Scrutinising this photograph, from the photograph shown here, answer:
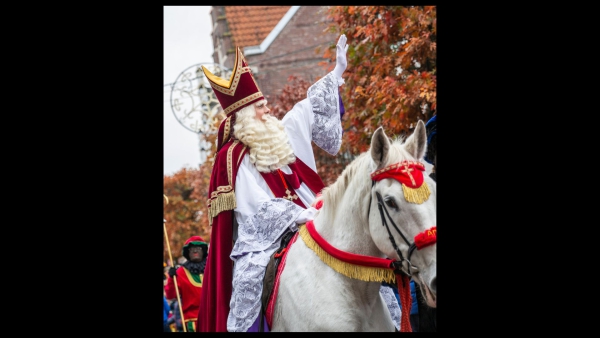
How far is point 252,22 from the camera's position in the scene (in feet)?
99.6

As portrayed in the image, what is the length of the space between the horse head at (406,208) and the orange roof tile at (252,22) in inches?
942

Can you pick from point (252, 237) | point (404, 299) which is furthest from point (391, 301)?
point (252, 237)

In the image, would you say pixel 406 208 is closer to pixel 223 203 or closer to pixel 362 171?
pixel 362 171

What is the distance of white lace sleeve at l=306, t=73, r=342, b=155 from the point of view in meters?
6.93

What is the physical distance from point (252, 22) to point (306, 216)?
25.0 meters

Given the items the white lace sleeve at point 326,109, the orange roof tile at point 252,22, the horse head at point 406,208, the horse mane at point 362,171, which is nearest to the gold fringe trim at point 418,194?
the horse head at point 406,208

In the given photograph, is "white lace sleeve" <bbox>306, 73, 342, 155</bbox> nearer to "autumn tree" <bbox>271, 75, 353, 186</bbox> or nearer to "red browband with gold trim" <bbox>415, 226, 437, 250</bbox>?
"red browband with gold trim" <bbox>415, 226, 437, 250</bbox>

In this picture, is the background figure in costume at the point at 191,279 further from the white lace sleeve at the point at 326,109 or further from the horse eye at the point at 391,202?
the horse eye at the point at 391,202

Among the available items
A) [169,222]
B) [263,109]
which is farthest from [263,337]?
[169,222]

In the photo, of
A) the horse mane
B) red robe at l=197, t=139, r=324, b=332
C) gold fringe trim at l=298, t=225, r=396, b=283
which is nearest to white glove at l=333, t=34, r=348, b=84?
red robe at l=197, t=139, r=324, b=332

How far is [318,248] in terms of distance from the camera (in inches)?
222

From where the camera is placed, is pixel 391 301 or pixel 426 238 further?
pixel 391 301
